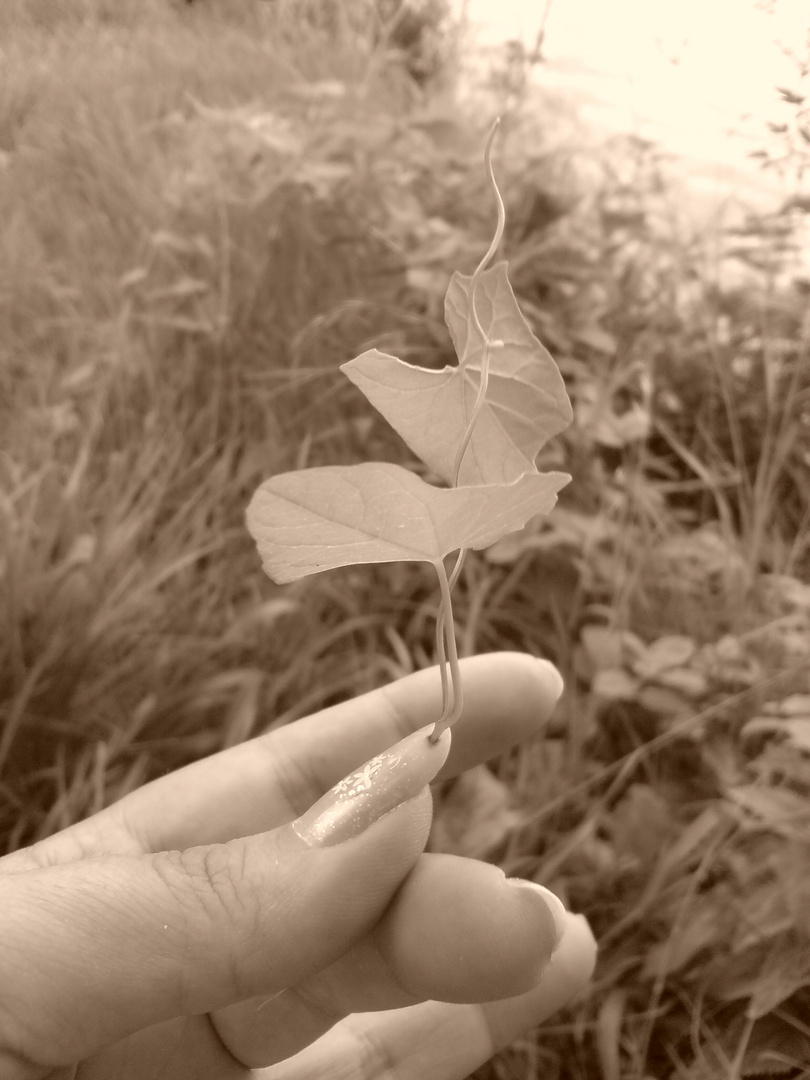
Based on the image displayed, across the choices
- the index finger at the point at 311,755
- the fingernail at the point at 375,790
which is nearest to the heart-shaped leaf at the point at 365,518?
the fingernail at the point at 375,790

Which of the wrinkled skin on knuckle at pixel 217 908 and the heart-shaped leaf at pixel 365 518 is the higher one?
the heart-shaped leaf at pixel 365 518

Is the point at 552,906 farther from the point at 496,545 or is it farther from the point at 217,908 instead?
the point at 496,545

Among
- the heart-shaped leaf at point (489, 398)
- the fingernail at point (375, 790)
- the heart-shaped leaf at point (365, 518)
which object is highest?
the heart-shaped leaf at point (489, 398)

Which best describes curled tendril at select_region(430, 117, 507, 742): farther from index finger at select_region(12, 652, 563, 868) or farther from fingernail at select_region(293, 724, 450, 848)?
index finger at select_region(12, 652, 563, 868)

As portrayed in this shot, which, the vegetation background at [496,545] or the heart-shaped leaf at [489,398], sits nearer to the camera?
the heart-shaped leaf at [489,398]

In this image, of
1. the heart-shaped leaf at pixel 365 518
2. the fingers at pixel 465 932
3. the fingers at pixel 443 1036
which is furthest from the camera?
the fingers at pixel 443 1036

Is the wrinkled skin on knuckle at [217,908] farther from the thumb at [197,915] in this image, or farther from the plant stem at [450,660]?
the plant stem at [450,660]

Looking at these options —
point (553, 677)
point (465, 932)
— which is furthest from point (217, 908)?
point (553, 677)
